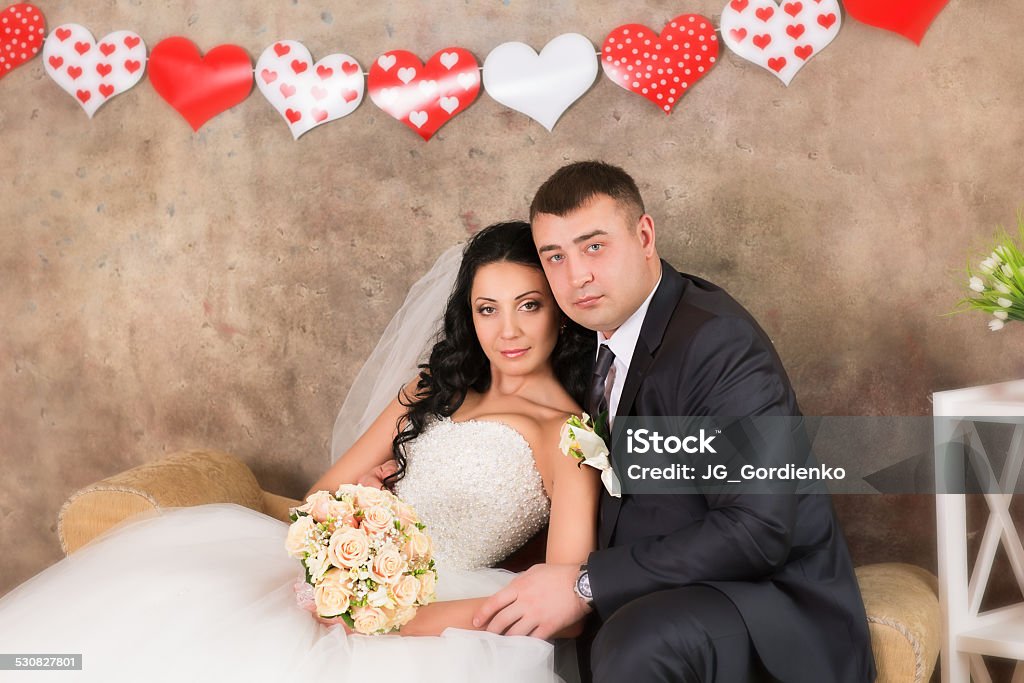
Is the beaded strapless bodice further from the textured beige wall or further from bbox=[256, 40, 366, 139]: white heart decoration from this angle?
bbox=[256, 40, 366, 139]: white heart decoration

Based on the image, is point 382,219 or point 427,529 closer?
point 427,529

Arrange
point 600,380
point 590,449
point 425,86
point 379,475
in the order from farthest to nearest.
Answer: point 425,86 → point 379,475 → point 600,380 → point 590,449

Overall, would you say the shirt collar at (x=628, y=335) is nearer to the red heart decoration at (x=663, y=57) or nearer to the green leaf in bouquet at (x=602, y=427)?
the green leaf in bouquet at (x=602, y=427)

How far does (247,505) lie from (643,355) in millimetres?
1633

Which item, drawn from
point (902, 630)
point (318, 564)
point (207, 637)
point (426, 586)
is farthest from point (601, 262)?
point (207, 637)

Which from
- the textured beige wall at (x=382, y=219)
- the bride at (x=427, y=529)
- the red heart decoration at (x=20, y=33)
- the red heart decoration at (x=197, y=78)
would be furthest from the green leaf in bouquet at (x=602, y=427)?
the red heart decoration at (x=20, y=33)

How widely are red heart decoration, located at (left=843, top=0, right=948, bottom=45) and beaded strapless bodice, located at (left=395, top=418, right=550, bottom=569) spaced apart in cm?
183

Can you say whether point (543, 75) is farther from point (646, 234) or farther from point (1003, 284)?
point (1003, 284)

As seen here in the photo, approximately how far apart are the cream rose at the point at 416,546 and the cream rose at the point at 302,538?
0.21 m

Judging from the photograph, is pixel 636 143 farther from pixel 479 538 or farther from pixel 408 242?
pixel 479 538

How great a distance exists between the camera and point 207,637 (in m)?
1.91

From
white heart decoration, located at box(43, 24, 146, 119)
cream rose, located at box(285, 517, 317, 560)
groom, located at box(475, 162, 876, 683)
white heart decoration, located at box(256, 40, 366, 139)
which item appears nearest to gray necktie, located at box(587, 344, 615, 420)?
groom, located at box(475, 162, 876, 683)

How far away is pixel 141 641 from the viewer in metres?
1.88

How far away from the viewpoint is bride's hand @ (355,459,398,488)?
109 inches
